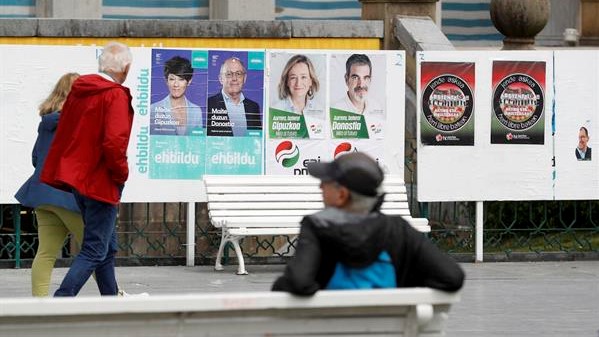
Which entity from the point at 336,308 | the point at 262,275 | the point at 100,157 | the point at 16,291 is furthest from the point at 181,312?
the point at 262,275

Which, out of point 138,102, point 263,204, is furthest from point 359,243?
point 138,102

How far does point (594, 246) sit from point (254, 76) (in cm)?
384

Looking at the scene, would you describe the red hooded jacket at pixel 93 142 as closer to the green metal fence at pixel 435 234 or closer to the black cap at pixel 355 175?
the green metal fence at pixel 435 234

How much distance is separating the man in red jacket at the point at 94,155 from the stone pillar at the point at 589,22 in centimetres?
1304

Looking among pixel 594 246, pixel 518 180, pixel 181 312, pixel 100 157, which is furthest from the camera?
pixel 594 246

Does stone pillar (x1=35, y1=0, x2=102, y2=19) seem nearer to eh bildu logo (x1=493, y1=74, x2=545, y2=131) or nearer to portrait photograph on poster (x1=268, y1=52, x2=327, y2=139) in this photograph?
portrait photograph on poster (x1=268, y1=52, x2=327, y2=139)

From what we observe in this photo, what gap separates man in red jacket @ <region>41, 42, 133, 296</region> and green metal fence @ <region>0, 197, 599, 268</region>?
3734 mm

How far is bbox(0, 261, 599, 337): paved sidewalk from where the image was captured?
1030cm

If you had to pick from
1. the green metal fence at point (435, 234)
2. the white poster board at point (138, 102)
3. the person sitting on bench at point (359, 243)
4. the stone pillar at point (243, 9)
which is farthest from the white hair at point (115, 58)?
the stone pillar at point (243, 9)

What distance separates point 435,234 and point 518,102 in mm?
1467

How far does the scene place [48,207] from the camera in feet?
33.8

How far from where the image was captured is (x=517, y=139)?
14125mm

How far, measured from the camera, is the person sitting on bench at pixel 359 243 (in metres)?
5.82

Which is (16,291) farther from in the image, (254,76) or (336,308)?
(336,308)
